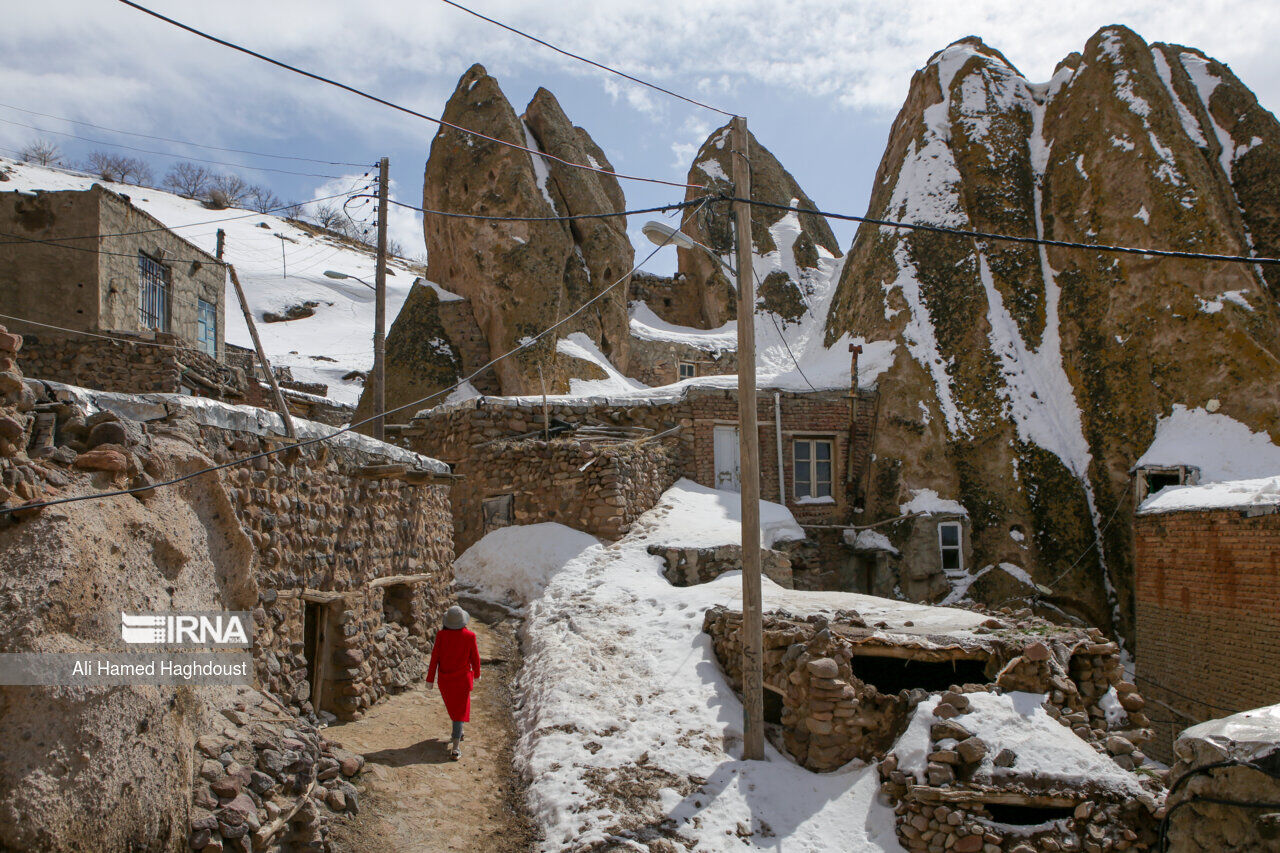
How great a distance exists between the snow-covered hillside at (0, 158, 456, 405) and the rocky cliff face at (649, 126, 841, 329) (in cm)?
1425

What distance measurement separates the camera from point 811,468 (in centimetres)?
1884

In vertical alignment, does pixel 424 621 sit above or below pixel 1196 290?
below

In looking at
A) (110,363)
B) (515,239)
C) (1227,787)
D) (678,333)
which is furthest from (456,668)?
(678,333)

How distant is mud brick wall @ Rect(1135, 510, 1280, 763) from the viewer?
11039mm

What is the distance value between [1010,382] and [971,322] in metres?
1.78

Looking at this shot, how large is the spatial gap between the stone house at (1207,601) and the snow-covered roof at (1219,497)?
0.02m

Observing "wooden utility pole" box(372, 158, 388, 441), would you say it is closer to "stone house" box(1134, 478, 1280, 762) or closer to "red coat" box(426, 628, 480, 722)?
"red coat" box(426, 628, 480, 722)

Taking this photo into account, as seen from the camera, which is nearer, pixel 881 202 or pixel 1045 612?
pixel 1045 612

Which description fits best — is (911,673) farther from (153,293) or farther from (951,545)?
(153,293)

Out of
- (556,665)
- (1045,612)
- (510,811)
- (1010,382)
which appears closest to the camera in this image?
(510,811)

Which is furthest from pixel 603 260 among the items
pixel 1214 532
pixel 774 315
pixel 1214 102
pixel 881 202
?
pixel 1214 532

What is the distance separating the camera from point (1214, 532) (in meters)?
12.0

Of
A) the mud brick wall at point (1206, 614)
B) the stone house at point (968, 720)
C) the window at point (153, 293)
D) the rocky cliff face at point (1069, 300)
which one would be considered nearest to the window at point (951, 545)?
the rocky cliff face at point (1069, 300)

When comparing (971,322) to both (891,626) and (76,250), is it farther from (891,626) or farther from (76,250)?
(76,250)
